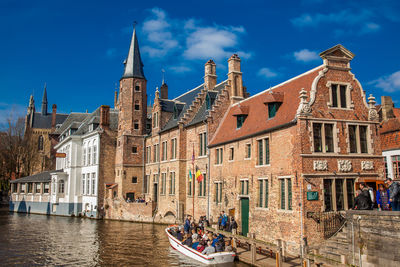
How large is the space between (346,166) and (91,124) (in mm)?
35435

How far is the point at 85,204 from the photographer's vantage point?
44.7 m

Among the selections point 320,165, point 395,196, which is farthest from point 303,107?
point 395,196

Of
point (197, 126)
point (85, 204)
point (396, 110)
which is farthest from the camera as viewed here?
point (85, 204)

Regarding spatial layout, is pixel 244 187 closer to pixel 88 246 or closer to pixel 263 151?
pixel 263 151

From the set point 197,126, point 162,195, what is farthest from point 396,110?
point 162,195

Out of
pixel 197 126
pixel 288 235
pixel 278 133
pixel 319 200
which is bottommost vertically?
pixel 288 235

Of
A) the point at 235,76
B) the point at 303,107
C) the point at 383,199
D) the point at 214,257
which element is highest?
the point at 235,76

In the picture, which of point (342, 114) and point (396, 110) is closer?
point (342, 114)

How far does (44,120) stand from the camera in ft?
293

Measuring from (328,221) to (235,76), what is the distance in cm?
1702

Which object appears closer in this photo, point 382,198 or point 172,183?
point 382,198

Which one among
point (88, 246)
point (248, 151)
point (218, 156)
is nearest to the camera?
point (248, 151)

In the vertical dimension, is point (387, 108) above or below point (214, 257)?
above

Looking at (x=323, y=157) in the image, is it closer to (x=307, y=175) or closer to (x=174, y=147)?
(x=307, y=175)
